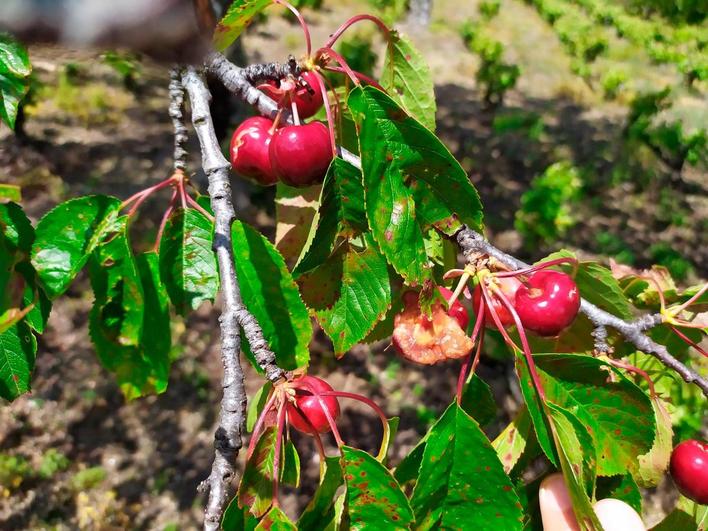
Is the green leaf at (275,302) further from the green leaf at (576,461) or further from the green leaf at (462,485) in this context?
the green leaf at (576,461)

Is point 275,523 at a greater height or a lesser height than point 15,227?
lesser

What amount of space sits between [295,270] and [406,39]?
549mm

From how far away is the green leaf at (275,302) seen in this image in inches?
29.5

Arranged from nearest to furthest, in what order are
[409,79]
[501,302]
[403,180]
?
[403,180] < [501,302] < [409,79]

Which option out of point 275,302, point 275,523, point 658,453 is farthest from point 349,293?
point 658,453

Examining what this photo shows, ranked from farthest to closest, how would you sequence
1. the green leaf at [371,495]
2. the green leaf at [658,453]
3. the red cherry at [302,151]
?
the green leaf at [658,453]
the red cherry at [302,151]
the green leaf at [371,495]

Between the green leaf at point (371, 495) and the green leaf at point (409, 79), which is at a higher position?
the green leaf at point (409, 79)

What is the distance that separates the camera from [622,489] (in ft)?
2.78

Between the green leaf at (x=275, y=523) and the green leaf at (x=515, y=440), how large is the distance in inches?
15.2

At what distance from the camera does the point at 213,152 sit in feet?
2.55

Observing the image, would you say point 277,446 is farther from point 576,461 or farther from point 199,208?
point 199,208

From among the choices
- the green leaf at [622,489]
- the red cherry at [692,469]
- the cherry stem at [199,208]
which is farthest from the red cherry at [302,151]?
the red cherry at [692,469]

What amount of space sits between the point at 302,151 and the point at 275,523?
0.46 meters

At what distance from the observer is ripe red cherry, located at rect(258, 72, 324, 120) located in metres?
0.84
